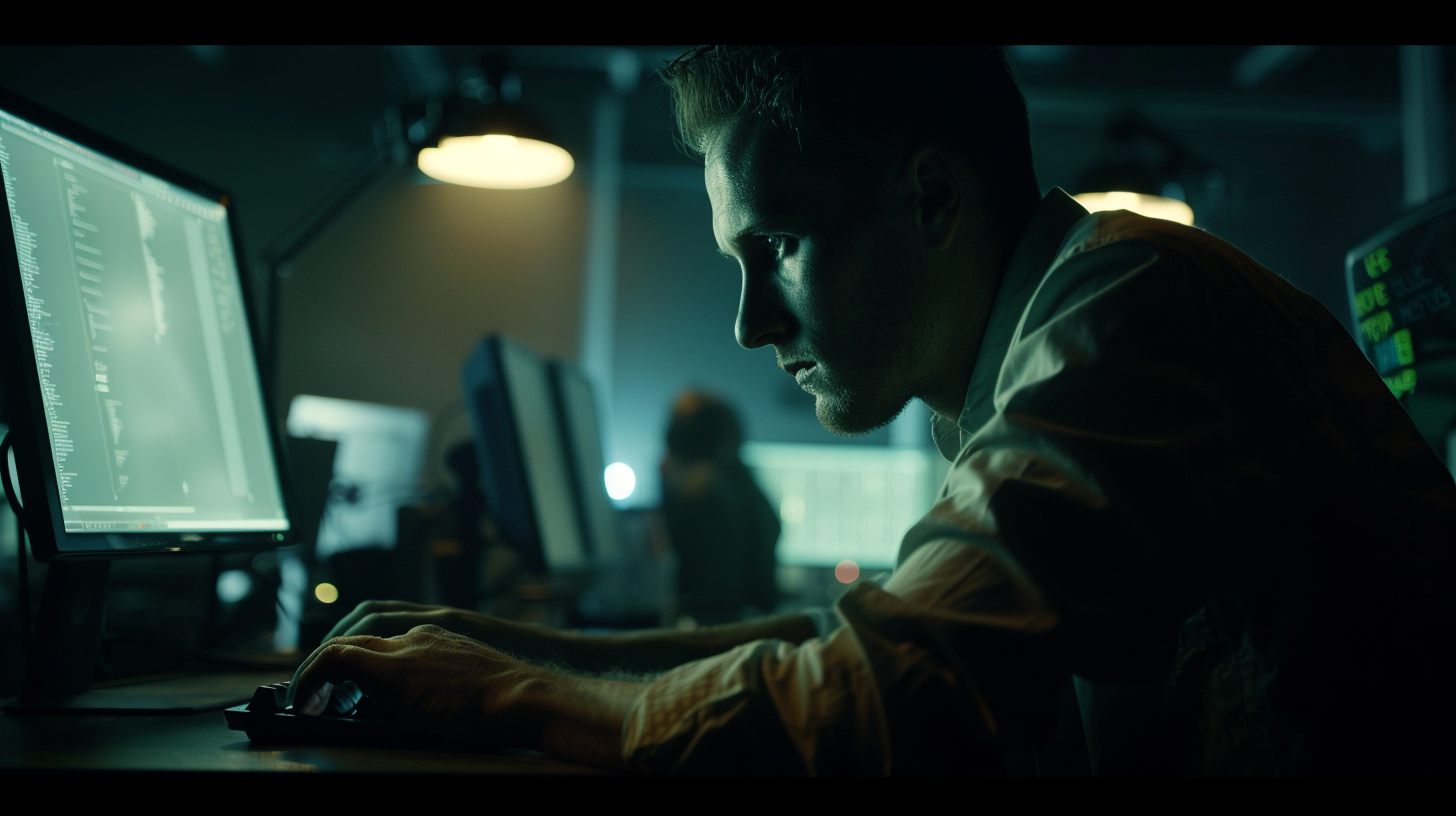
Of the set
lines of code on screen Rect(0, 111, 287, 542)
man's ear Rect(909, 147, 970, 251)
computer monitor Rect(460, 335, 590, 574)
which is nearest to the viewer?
lines of code on screen Rect(0, 111, 287, 542)

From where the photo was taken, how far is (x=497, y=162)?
232cm

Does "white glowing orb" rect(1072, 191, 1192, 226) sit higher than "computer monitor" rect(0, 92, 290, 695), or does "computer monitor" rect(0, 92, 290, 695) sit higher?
"white glowing orb" rect(1072, 191, 1192, 226)

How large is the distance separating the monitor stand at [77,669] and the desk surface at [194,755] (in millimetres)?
53

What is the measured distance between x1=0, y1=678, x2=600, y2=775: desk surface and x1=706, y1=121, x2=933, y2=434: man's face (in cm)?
43

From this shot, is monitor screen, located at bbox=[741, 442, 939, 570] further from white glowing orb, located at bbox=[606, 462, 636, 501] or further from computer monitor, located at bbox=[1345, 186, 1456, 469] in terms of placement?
computer monitor, located at bbox=[1345, 186, 1456, 469]

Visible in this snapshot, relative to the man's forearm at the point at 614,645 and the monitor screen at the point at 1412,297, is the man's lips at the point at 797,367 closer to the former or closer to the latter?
the man's forearm at the point at 614,645

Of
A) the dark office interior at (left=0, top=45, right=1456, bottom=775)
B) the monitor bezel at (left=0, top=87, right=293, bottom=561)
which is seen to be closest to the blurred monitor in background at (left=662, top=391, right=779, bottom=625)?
the dark office interior at (left=0, top=45, right=1456, bottom=775)

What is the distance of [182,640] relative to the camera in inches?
66.6

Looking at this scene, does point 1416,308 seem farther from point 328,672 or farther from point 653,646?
point 328,672

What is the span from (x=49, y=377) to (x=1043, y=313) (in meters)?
0.73

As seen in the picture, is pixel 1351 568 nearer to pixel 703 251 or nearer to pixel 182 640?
pixel 182 640

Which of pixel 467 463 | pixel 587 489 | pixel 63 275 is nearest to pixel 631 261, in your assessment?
pixel 587 489

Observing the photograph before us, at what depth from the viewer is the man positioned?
506 millimetres

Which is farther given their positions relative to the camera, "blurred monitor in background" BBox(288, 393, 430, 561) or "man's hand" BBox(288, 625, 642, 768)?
"blurred monitor in background" BBox(288, 393, 430, 561)
